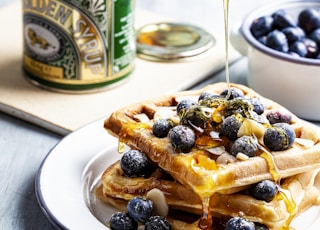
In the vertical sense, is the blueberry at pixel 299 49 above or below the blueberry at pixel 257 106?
below

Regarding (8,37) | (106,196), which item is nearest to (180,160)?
(106,196)

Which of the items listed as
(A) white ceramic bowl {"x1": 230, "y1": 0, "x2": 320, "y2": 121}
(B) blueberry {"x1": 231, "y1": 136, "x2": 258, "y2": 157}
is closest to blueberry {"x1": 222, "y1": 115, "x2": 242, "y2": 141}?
(B) blueberry {"x1": 231, "y1": 136, "x2": 258, "y2": 157}

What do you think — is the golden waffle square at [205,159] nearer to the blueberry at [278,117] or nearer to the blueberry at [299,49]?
the blueberry at [278,117]

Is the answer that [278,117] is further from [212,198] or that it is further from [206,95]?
[212,198]

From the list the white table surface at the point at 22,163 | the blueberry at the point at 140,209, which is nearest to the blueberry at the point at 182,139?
the blueberry at the point at 140,209

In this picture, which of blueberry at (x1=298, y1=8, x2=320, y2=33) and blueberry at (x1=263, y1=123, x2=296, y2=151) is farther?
blueberry at (x1=298, y1=8, x2=320, y2=33)

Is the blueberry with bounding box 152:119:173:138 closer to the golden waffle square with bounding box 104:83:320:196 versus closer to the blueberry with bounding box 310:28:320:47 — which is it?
the golden waffle square with bounding box 104:83:320:196
